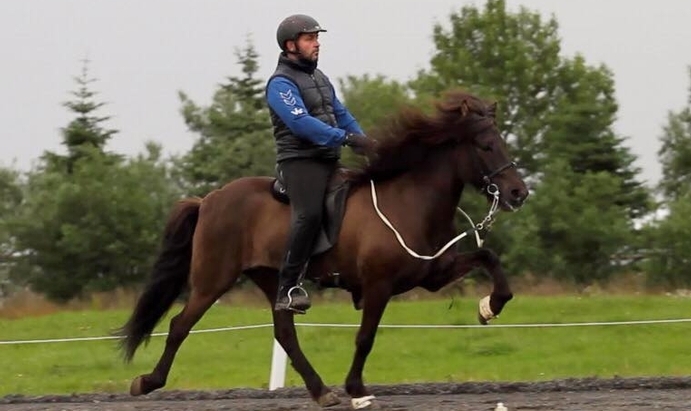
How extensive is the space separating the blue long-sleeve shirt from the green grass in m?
4.62

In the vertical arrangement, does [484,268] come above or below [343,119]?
below

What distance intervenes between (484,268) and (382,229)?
31.0 inches

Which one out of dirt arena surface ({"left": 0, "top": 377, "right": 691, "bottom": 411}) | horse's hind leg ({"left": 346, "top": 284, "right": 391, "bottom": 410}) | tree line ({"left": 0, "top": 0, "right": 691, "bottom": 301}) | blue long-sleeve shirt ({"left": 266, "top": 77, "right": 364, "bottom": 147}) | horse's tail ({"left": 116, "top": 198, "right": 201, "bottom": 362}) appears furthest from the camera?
tree line ({"left": 0, "top": 0, "right": 691, "bottom": 301})

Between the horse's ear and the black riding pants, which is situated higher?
the horse's ear

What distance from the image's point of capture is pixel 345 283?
8.88 meters

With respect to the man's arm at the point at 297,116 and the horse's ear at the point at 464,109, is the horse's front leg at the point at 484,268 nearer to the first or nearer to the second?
the horse's ear at the point at 464,109

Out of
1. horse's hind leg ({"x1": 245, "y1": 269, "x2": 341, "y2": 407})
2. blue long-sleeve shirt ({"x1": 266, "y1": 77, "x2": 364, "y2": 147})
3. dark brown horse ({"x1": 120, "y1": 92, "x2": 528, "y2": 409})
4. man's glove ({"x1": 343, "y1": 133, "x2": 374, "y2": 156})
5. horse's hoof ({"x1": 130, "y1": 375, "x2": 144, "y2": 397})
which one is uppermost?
blue long-sleeve shirt ({"x1": 266, "y1": 77, "x2": 364, "y2": 147})

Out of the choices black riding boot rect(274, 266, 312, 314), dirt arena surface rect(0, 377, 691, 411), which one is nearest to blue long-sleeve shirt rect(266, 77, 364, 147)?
black riding boot rect(274, 266, 312, 314)

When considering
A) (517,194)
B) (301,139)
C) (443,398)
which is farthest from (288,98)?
(443,398)

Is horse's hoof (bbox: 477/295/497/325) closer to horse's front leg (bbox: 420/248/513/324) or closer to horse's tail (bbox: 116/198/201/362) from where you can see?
horse's front leg (bbox: 420/248/513/324)

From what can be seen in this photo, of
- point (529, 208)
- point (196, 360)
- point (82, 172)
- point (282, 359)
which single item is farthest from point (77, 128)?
point (282, 359)

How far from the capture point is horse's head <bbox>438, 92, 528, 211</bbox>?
8.48 meters

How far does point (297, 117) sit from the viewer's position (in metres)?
8.73

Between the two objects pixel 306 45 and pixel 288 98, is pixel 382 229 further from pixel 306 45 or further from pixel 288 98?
pixel 306 45
